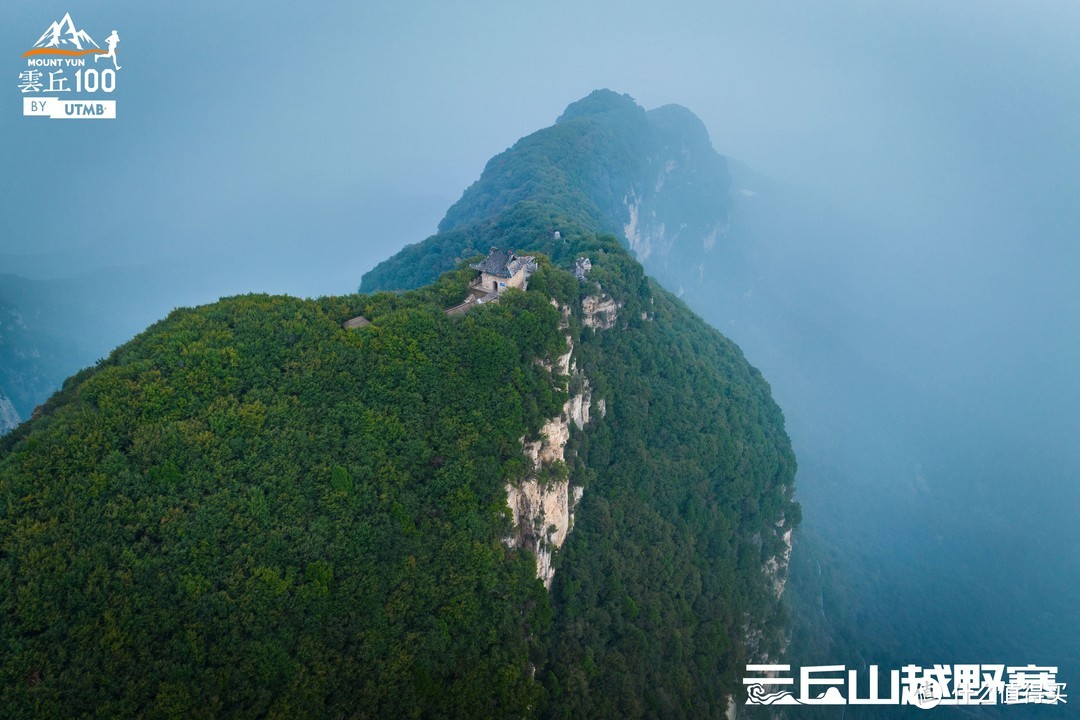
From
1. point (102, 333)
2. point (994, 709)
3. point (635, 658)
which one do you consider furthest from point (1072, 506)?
point (102, 333)

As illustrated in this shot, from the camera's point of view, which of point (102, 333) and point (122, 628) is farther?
point (102, 333)

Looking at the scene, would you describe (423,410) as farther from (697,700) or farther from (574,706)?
(697,700)

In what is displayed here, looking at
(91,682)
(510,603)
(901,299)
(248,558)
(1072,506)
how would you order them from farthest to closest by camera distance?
(901,299) → (1072,506) → (510,603) → (248,558) → (91,682)

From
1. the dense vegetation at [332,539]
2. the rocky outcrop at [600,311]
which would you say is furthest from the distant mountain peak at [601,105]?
the dense vegetation at [332,539]

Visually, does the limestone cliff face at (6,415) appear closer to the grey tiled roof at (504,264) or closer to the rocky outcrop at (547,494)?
the grey tiled roof at (504,264)

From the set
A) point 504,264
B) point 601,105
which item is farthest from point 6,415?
point 601,105

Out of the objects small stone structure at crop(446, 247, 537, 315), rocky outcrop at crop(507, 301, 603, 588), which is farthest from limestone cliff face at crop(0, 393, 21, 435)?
rocky outcrop at crop(507, 301, 603, 588)

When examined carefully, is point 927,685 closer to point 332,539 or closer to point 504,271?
point 504,271

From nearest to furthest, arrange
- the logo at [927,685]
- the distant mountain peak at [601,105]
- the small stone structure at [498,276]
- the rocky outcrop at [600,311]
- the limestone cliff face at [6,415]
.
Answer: the logo at [927,685] → the small stone structure at [498,276] → the rocky outcrop at [600,311] → the limestone cliff face at [6,415] → the distant mountain peak at [601,105]
